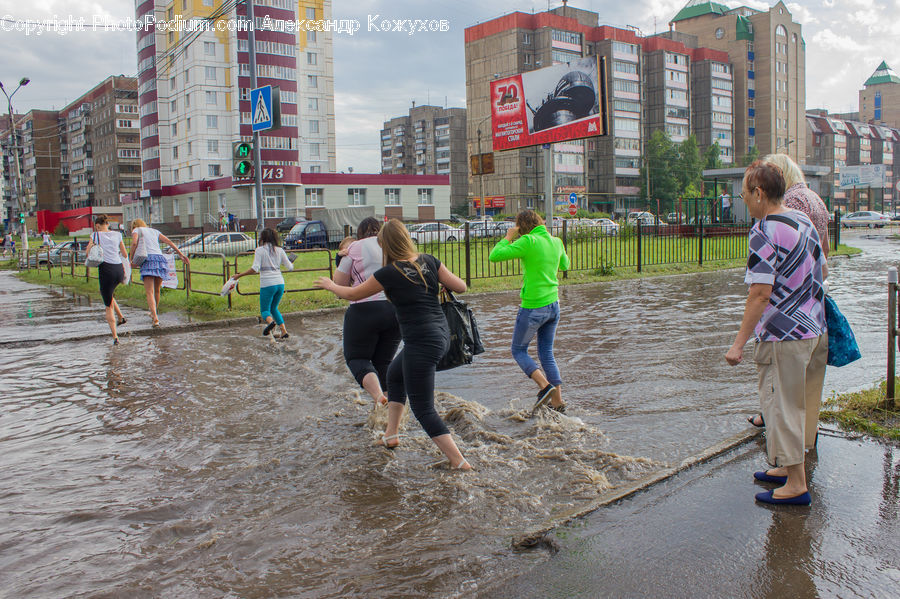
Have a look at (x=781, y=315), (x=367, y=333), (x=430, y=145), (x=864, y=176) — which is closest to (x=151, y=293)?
(x=367, y=333)

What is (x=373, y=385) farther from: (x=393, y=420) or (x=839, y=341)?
(x=839, y=341)

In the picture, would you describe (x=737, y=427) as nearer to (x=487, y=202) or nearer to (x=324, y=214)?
(x=324, y=214)

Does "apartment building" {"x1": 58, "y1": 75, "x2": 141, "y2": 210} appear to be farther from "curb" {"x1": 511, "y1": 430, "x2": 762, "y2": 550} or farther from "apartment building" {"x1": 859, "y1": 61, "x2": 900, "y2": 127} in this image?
"apartment building" {"x1": 859, "y1": 61, "x2": 900, "y2": 127}

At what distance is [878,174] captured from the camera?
77.0m

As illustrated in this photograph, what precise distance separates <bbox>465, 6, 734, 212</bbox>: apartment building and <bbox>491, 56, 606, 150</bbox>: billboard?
52430 mm

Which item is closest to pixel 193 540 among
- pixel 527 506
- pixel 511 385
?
pixel 527 506

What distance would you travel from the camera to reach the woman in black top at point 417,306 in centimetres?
463

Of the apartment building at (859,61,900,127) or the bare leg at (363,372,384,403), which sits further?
the apartment building at (859,61,900,127)

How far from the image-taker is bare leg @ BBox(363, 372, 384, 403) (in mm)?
5809

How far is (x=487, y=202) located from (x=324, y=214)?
1715 inches

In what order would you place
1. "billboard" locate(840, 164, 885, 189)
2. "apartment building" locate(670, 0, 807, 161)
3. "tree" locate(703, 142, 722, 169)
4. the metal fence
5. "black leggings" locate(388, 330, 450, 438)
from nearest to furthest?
1. "black leggings" locate(388, 330, 450, 438)
2. the metal fence
3. "billboard" locate(840, 164, 885, 189)
4. "tree" locate(703, 142, 722, 169)
5. "apartment building" locate(670, 0, 807, 161)

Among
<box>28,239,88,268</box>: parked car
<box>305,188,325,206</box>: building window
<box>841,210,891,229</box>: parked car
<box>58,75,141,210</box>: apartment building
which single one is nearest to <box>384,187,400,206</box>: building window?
<box>305,188,325,206</box>: building window

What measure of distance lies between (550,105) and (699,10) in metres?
98.7

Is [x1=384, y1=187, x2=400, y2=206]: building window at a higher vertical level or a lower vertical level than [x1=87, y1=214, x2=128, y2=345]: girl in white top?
higher
